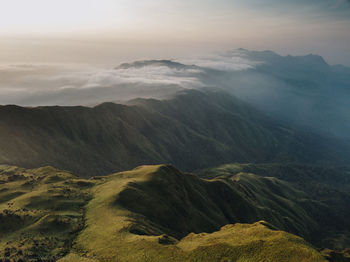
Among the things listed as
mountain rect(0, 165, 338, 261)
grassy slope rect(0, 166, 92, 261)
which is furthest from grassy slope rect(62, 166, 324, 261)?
grassy slope rect(0, 166, 92, 261)

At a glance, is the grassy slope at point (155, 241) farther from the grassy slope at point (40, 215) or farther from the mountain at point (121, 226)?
the grassy slope at point (40, 215)

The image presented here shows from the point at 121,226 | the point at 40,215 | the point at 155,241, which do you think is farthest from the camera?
the point at 40,215

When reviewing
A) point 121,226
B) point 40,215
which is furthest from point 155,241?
point 40,215

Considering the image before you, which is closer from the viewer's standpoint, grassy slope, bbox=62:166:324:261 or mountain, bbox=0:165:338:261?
grassy slope, bbox=62:166:324:261

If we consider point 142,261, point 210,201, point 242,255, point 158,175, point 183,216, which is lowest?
point 210,201

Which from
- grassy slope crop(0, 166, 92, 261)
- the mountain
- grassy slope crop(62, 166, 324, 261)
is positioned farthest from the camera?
grassy slope crop(0, 166, 92, 261)

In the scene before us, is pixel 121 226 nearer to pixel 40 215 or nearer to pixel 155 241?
pixel 155 241

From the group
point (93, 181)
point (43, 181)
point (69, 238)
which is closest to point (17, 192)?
point (43, 181)

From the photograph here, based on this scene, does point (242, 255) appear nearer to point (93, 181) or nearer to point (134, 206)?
point (134, 206)

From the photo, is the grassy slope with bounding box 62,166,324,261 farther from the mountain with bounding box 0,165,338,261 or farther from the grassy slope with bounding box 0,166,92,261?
the grassy slope with bounding box 0,166,92,261
